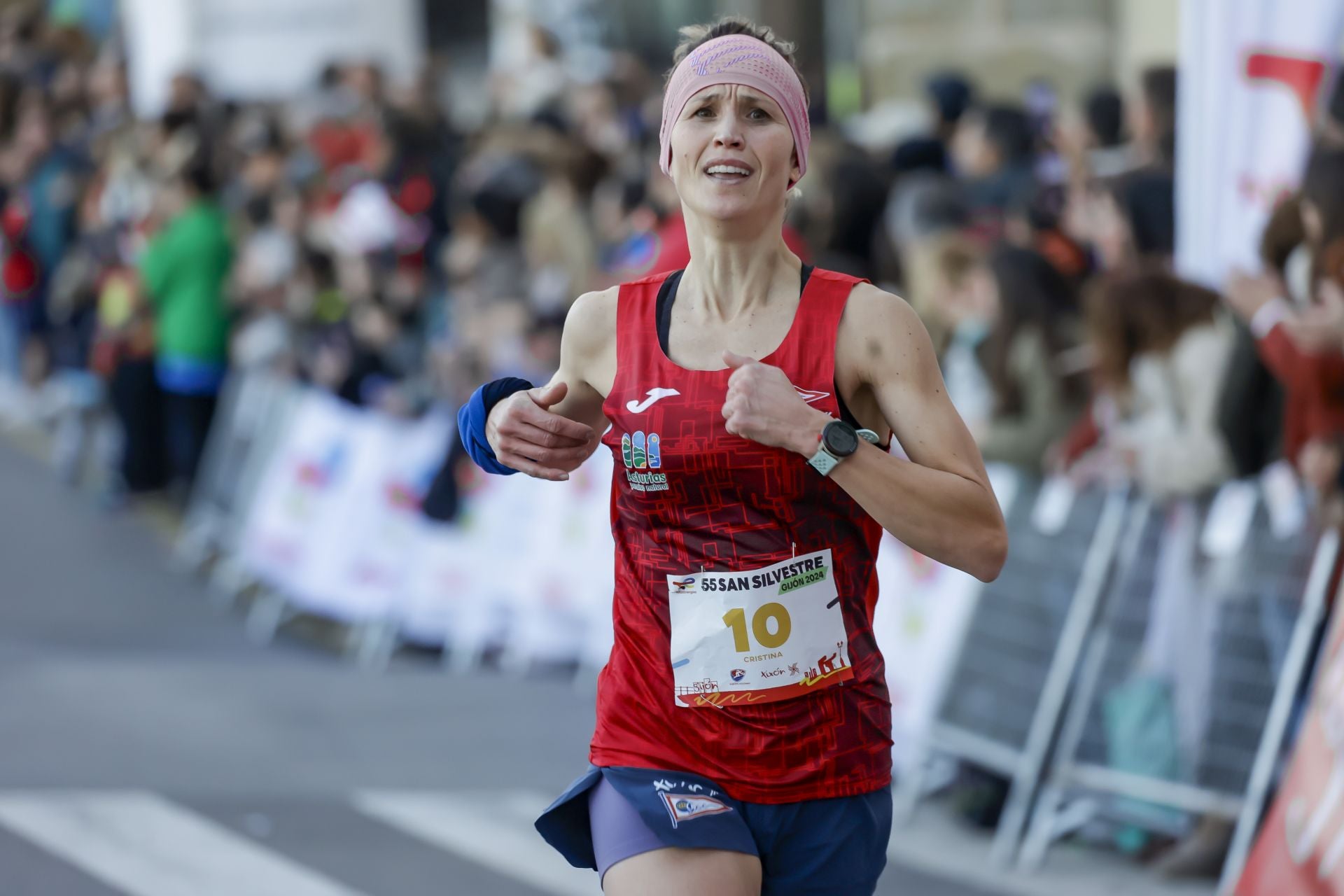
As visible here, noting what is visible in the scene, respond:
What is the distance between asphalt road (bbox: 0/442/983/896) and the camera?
5.87m

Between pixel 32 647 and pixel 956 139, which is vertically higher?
pixel 956 139

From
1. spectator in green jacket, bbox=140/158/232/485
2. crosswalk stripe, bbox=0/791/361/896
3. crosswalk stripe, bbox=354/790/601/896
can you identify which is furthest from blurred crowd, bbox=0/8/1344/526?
crosswalk stripe, bbox=0/791/361/896

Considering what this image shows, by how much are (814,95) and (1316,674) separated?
272 inches

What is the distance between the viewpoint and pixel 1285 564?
18.3 ft

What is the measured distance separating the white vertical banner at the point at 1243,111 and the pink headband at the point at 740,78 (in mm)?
3315

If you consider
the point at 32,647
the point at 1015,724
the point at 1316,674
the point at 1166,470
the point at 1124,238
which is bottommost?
the point at 32,647

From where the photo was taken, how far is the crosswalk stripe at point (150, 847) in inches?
224

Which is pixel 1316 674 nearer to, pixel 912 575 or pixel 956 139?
pixel 912 575

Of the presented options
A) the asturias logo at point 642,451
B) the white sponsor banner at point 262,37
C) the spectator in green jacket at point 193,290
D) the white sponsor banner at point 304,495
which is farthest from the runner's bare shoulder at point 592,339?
the white sponsor banner at point 262,37

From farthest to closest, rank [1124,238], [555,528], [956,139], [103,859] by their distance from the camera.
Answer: [956,139]
[555,528]
[1124,238]
[103,859]

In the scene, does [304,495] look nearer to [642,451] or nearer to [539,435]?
[539,435]

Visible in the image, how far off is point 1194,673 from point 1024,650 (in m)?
0.70

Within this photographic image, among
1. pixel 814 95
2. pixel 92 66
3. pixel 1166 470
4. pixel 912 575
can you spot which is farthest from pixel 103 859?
pixel 92 66

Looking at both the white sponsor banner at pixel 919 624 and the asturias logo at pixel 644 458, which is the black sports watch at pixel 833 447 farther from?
the white sponsor banner at pixel 919 624
